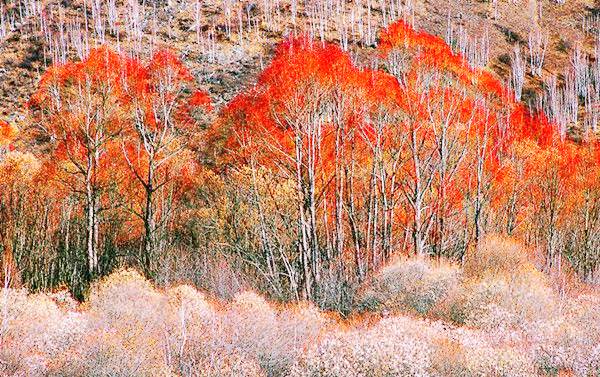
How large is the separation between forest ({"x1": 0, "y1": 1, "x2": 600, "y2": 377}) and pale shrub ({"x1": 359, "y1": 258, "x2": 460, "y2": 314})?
82 mm

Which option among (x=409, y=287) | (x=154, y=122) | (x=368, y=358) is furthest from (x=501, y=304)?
(x=154, y=122)

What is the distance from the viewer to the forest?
11648mm

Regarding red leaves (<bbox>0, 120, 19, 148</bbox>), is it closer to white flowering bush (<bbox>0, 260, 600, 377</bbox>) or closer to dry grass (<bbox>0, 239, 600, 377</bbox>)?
dry grass (<bbox>0, 239, 600, 377</bbox>)

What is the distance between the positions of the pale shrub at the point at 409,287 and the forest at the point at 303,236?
0.27ft

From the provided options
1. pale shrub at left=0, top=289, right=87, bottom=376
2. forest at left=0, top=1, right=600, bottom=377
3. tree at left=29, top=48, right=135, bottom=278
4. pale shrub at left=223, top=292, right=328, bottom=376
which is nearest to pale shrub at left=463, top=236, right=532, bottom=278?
forest at left=0, top=1, right=600, bottom=377

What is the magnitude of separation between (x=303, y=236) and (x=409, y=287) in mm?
4268

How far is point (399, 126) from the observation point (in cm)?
2620

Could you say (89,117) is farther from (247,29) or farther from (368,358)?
(247,29)

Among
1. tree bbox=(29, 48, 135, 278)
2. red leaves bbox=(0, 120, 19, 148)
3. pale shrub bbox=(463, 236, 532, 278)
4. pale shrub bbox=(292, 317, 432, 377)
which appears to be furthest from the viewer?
red leaves bbox=(0, 120, 19, 148)

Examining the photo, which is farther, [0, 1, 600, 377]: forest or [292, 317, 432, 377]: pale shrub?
[0, 1, 600, 377]: forest

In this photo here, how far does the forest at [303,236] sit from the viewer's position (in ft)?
38.2

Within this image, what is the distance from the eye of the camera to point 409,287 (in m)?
19.1

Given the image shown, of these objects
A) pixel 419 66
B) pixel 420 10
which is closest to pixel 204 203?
pixel 419 66

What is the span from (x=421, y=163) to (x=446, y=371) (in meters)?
19.9
